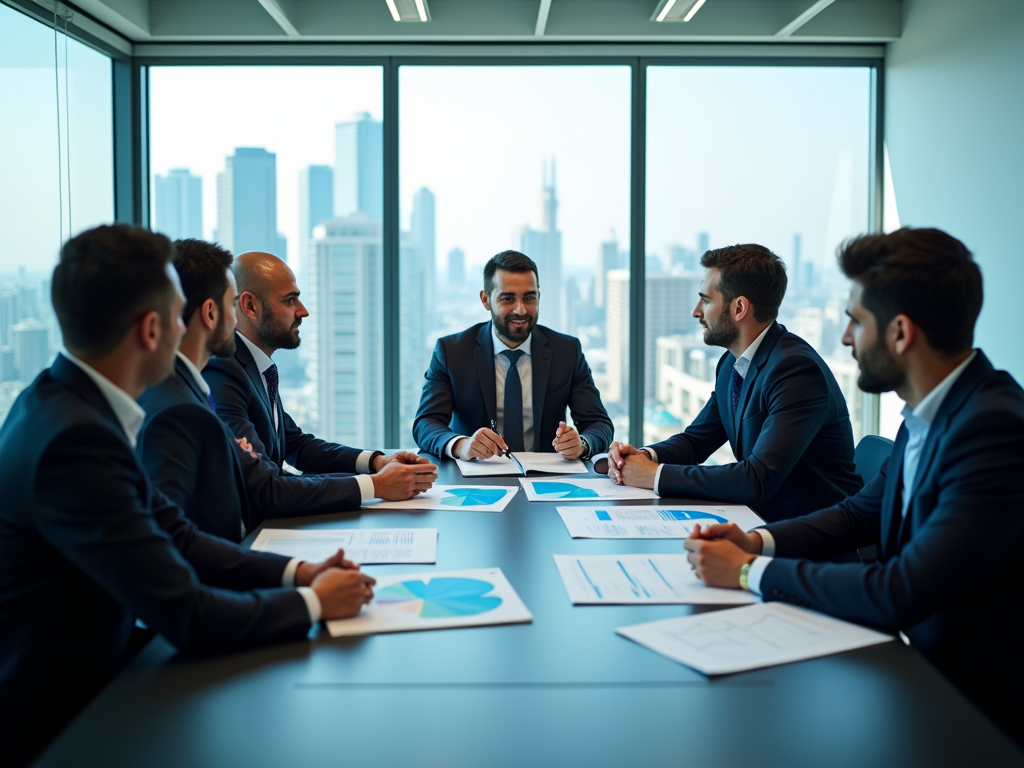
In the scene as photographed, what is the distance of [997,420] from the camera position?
1.68 m

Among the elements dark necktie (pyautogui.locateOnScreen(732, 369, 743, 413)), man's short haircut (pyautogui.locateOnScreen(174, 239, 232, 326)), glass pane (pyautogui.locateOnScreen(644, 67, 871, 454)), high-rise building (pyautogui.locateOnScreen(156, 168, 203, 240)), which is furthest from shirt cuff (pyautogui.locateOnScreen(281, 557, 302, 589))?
high-rise building (pyautogui.locateOnScreen(156, 168, 203, 240))

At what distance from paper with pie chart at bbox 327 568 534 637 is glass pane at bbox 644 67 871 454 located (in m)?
3.92

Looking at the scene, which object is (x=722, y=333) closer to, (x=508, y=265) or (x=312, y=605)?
(x=508, y=265)

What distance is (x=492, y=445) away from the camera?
3324mm

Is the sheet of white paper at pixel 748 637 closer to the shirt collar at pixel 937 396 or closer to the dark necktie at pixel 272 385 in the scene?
the shirt collar at pixel 937 396

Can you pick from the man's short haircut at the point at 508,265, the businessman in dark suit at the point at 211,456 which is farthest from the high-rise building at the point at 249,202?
the businessman in dark suit at the point at 211,456

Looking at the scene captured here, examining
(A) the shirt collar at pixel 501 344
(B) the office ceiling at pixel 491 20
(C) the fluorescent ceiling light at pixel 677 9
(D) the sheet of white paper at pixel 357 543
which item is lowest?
(D) the sheet of white paper at pixel 357 543

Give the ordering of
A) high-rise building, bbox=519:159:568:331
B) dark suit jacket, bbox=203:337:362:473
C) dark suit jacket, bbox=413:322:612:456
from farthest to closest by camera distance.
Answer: high-rise building, bbox=519:159:568:331 → dark suit jacket, bbox=413:322:612:456 → dark suit jacket, bbox=203:337:362:473

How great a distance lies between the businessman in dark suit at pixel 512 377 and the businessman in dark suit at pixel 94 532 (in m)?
2.14

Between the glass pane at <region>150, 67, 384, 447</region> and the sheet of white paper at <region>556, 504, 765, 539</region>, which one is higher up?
the glass pane at <region>150, 67, 384, 447</region>

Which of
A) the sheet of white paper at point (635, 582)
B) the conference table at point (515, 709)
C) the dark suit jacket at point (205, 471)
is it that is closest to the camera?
the conference table at point (515, 709)

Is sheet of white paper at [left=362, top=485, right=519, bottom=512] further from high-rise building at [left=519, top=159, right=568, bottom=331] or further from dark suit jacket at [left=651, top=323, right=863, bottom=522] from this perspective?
high-rise building at [left=519, top=159, right=568, bottom=331]

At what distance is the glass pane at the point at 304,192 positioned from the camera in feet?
18.0

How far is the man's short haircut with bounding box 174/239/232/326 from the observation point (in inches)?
95.7
